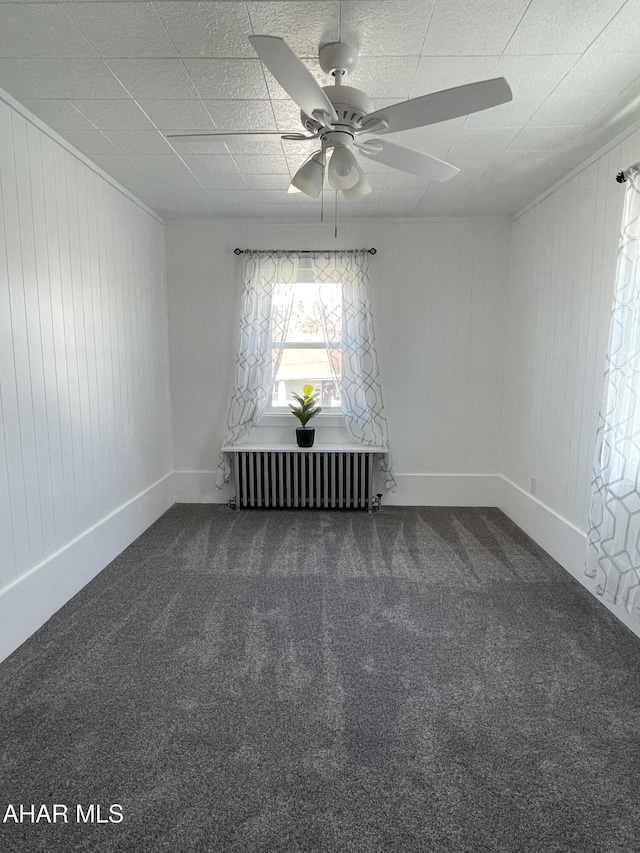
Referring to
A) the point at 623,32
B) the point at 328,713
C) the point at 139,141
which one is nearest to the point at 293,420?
the point at 139,141

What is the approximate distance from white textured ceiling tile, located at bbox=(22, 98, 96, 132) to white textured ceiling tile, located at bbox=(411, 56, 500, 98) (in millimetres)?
1612

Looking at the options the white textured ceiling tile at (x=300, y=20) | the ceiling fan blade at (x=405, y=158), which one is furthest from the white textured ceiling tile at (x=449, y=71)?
the white textured ceiling tile at (x=300, y=20)

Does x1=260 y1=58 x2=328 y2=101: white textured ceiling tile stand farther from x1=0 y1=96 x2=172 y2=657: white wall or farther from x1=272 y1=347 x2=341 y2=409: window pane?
x1=272 y1=347 x2=341 y2=409: window pane

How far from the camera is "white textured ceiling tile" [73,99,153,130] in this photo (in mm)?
2318

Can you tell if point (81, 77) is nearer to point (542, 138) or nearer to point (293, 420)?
point (542, 138)

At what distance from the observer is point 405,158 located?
6.95 feet

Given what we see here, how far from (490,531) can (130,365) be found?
3.01 m

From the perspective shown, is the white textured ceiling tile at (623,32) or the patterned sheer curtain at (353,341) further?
the patterned sheer curtain at (353,341)

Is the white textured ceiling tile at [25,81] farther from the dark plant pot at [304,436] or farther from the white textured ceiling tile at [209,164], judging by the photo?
the dark plant pot at [304,436]

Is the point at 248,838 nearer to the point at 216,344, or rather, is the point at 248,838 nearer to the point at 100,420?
the point at 100,420

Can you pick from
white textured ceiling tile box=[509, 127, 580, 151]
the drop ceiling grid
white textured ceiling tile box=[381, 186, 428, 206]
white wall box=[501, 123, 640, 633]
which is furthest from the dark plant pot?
white textured ceiling tile box=[509, 127, 580, 151]

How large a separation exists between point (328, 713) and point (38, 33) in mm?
2716

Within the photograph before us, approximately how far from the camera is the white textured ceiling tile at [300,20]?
1.68m
